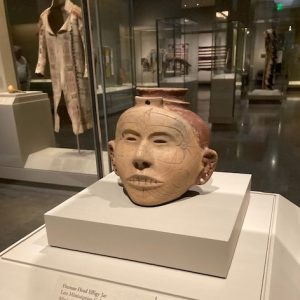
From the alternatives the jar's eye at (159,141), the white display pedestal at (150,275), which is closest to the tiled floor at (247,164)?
the white display pedestal at (150,275)

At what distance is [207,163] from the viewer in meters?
1.57

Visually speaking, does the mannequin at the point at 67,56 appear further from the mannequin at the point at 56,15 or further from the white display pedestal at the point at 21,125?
the white display pedestal at the point at 21,125

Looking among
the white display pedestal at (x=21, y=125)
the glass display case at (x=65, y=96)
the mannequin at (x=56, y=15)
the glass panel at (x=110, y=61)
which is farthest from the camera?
the white display pedestal at (x=21, y=125)

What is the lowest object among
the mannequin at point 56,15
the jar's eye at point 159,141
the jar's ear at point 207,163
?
the jar's ear at point 207,163

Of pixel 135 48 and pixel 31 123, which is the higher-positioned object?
pixel 135 48

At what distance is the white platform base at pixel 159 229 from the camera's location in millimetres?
1247

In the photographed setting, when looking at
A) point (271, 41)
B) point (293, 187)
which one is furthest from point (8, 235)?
point (271, 41)

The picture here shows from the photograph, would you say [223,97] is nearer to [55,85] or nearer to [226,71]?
[226,71]

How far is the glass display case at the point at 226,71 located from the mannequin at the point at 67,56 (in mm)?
1593

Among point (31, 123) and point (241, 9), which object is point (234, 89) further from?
point (31, 123)

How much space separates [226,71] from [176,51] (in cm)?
130

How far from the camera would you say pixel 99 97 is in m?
2.80

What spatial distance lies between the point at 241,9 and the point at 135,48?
3.50ft

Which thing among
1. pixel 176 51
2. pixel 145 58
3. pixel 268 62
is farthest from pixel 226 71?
pixel 145 58
